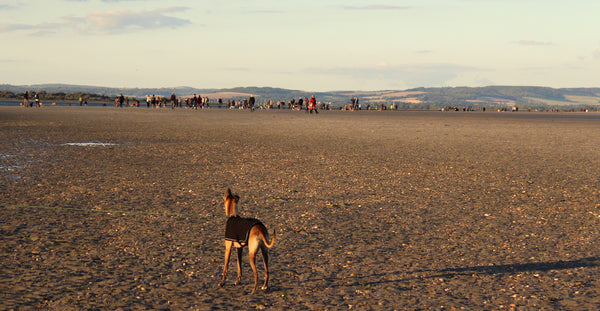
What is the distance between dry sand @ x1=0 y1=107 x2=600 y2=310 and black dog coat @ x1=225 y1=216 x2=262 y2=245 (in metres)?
0.61

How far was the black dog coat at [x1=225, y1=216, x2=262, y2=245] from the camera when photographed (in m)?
5.56

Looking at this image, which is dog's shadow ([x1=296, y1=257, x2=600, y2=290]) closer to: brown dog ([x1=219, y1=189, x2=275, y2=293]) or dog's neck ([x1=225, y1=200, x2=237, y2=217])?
brown dog ([x1=219, y1=189, x2=275, y2=293])

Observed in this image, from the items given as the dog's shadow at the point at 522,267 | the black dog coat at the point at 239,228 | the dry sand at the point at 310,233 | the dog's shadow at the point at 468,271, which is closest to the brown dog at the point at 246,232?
the black dog coat at the point at 239,228

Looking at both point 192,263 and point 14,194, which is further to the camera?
point 14,194

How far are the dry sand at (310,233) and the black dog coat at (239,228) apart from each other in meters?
0.61

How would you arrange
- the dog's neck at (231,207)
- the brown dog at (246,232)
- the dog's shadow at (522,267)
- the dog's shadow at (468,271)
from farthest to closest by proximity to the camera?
the dog's shadow at (522,267) < the dog's shadow at (468,271) < the dog's neck at (231,207) < the brown dog at (246,232)

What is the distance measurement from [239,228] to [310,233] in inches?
127

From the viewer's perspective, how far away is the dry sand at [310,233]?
6078 millimetres

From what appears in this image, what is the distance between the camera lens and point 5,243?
7852 millimetres

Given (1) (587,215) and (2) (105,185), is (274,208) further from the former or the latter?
(1) (587,215)

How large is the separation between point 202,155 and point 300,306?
45.0 feet

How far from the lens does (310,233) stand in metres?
8.74

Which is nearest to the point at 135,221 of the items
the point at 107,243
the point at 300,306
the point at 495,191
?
the point at 107,243

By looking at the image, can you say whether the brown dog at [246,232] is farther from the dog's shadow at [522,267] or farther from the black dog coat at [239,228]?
the dog's shadow at [522,267]
